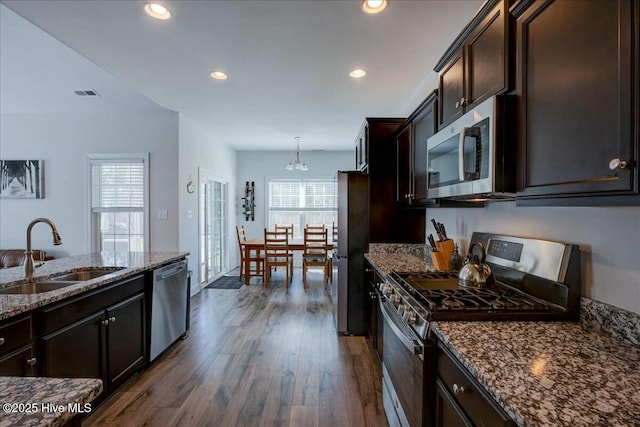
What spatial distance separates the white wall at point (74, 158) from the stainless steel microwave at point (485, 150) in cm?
383

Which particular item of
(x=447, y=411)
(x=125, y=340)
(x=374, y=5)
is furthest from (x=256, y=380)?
(x=374, y=5)

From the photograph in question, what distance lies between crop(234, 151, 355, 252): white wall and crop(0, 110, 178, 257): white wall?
278 centimetres

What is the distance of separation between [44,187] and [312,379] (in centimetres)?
468

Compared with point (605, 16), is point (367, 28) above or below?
above

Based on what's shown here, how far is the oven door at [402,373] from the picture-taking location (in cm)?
132

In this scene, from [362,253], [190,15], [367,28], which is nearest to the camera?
[190,15]

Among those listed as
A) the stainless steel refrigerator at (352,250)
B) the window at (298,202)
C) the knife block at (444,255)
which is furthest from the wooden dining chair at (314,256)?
the knife block at (444,255)

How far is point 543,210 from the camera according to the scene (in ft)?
4.80

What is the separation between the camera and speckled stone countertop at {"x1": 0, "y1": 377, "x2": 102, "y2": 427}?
63 centimetres

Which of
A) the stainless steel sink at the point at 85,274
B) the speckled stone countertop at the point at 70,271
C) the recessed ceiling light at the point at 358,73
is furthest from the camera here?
the recessed ceiling light at the point at 358,73

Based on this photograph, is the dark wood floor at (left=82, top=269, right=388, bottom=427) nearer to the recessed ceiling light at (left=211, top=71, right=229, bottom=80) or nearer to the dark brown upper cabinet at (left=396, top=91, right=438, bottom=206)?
the dark brown upper cabinet at (left=396, top=91, right=438, bottom=206)

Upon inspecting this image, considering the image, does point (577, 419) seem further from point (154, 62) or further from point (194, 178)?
point (194, 178)

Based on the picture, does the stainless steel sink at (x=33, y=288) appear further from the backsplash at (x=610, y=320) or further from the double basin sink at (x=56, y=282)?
the backsplash at (x=610, y=320)

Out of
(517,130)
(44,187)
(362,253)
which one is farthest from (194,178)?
(517,130)
